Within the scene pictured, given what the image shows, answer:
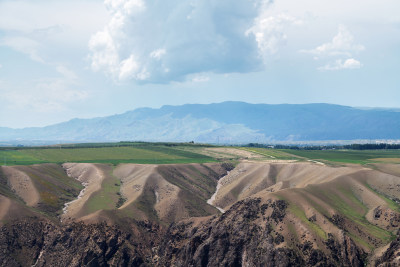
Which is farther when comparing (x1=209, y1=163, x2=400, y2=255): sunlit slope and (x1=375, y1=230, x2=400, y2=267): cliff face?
(x1=209, y1=163, x2=400, y2=255): sunlit slope

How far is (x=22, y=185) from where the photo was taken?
568 feet

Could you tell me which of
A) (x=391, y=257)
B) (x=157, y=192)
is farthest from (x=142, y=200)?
(x=391, y=257)

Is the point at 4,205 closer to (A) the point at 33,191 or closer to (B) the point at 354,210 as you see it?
(A) the point at 33,191

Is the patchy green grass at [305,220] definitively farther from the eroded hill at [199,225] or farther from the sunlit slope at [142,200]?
the sunlit slope at [142,200]

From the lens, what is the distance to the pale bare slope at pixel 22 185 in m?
163

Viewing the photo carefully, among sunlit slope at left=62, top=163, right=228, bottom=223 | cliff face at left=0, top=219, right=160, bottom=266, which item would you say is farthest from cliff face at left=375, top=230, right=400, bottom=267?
sunlit slope at left=62, top=163, right=228, bottom=223

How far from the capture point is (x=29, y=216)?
141125mm

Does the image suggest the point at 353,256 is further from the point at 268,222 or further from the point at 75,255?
the point at 75,255

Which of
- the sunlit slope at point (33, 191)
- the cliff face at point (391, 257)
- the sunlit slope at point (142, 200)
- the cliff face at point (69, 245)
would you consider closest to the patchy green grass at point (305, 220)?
the cliff face at point (391, 257)

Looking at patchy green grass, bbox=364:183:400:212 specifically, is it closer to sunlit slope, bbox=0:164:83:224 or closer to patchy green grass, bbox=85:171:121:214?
patchy green grass, bbox=85:171:121:214

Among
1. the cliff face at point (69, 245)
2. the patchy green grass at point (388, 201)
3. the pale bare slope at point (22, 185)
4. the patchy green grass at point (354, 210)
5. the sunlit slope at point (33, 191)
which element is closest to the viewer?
the cliff face at point (69, 245)

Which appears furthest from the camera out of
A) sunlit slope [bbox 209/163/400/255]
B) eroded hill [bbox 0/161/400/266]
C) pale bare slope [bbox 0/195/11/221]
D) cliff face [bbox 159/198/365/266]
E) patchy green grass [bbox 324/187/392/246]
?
pale bare slope [bbox 0/195/11/221]

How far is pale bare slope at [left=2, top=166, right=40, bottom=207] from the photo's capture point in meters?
163

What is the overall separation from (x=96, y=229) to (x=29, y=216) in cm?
2125
